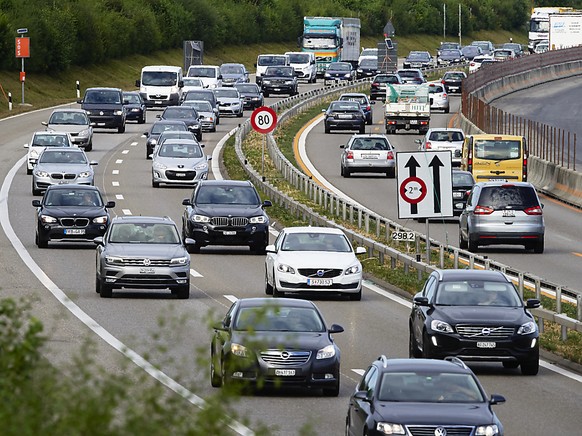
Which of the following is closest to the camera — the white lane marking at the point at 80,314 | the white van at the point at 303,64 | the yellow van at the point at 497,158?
the white lane marking at the point at 80,314

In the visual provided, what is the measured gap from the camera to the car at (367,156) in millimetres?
56375

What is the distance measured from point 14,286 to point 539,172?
1091 inches

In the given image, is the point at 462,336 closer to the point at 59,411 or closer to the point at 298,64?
the point at 59,411

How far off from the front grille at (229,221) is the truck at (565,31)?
292ft

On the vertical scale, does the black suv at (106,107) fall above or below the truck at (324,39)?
below

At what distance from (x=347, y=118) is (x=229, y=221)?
125 feet

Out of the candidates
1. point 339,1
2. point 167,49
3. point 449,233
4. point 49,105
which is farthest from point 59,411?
point 339,1

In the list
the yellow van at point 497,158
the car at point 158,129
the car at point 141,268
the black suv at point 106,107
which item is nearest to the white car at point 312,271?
the car at point 141,268

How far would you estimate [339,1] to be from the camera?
186 metres

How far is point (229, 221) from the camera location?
36.4m

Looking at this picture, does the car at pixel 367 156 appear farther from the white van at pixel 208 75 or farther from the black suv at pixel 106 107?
the white van at pixel 208 75

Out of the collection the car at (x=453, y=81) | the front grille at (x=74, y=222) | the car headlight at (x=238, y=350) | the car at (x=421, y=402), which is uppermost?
the car at (x=421, y=402)

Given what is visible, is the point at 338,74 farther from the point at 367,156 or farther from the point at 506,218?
the point at 506,218

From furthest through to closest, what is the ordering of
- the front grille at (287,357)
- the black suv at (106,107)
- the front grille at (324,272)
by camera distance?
the black suv at (106,107) < the front grille at (324,272) < the front grille at (287,357)
